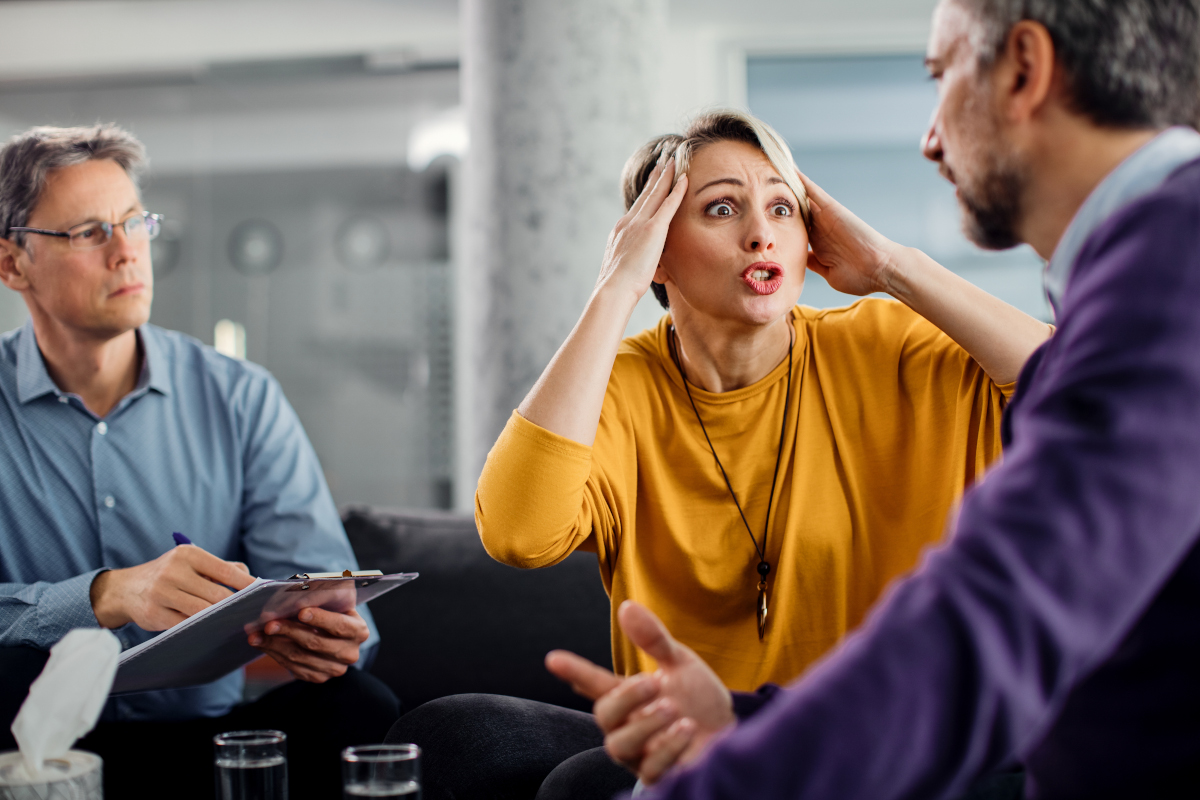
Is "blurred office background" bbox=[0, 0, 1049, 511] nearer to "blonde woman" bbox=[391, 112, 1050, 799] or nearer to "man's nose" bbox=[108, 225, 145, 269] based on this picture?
"man's nose" bbox=[108, 225, 145, 269]

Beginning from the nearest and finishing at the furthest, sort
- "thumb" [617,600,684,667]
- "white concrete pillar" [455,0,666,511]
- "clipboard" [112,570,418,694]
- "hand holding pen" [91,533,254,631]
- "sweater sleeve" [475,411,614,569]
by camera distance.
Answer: "thumb" [617,600,684,667] → "clipboard" [112,570,418,694] → "sweater sleeve" [475,411,614,569] → "hand holding pen" [91,533,254,631] → "white concrete pillar" [455,0,666,511]

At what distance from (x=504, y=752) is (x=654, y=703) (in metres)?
0.55

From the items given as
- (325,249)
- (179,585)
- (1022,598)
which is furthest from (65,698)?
(325,249)

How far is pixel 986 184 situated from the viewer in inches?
32.2

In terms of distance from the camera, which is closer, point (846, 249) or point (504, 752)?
point (504, 752)

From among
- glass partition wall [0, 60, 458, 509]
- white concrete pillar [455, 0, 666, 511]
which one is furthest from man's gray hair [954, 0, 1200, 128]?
glass partition wall [0, 60, 458, 509]

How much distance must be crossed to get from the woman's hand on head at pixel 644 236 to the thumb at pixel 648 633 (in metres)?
0.64

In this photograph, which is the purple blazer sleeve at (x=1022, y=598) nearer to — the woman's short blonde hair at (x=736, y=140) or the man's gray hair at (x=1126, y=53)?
the man's gray hair at (x=1126, y=53)

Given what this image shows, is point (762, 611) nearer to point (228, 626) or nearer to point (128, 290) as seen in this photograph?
point (228, 626)

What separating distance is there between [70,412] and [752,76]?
3.16 meters

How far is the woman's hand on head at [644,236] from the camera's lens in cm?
139

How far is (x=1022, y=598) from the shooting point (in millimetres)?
567

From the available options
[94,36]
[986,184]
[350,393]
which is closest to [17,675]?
[986,184]

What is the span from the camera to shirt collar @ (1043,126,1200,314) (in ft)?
2.32
